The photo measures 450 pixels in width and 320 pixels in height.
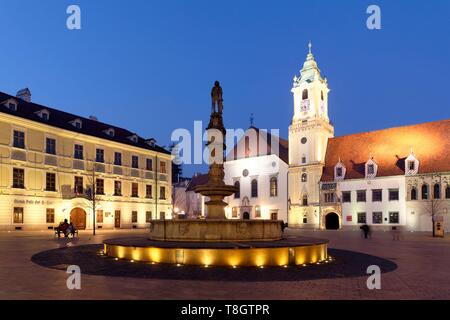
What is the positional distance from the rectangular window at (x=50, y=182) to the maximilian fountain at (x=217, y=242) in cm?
2638

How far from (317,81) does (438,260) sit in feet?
160

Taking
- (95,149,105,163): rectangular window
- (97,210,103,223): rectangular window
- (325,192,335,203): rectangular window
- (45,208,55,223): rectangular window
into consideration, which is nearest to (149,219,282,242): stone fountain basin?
(45,208,55,223): rectangular window

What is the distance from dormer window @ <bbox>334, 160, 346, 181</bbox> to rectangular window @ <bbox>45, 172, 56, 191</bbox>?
3566cm

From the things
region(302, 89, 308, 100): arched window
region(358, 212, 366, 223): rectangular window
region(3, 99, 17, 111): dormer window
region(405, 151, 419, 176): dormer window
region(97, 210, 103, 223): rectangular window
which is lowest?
region(358, 212, 366, 223): rectangular window

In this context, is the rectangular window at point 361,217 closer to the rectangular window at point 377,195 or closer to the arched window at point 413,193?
the rectangular window at point 377,195

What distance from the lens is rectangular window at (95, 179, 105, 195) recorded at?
45.1 metres

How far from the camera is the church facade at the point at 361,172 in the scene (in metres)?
48.6

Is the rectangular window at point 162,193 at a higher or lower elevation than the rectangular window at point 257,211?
higher

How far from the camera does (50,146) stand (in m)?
40.4

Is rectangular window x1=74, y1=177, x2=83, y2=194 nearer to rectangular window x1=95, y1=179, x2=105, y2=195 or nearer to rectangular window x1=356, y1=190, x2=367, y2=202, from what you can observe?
rectangular window x1=95, y1=179, x2=105, y2=195

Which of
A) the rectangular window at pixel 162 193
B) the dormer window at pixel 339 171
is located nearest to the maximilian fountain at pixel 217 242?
the rectangular window at pixel 162 193

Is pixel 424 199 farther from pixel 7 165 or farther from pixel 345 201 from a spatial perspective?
pixel 7 165

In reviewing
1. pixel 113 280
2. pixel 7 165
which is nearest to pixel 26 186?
pixel 7 165
